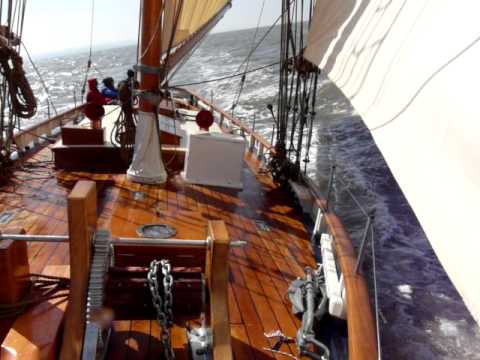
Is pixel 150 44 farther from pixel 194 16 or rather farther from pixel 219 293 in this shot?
pixel 194 16

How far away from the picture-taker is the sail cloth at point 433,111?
→ 0.92m

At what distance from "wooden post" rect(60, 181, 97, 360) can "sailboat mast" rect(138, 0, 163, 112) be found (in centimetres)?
243

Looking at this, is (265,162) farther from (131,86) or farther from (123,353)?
(123,353)

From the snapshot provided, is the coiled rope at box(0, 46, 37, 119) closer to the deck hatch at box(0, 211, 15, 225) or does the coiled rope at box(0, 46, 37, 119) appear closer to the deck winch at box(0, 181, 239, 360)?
the deck hatch at box(0, 211, 15, 225)

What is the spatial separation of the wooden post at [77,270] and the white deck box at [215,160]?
2653 mm

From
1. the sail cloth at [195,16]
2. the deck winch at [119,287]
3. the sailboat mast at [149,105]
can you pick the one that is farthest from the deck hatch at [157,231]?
the sail cloth at [195,16]

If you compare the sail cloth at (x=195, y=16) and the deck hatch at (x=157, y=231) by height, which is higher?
the sail cloth at (x=195, y=16)

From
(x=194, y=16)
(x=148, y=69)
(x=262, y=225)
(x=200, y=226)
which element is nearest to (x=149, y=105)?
(x=148, y=69)

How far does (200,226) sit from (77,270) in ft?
5.51

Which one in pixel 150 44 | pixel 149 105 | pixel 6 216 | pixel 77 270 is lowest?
pixel 6 216

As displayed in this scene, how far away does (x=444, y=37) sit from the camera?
4.15 ft

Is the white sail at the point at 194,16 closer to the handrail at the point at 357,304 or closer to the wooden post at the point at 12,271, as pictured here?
the handrail at the point at 357,304

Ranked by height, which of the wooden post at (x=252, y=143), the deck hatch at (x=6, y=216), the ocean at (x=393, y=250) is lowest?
the ocean at (x=393, y=250)

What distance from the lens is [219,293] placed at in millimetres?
1599
